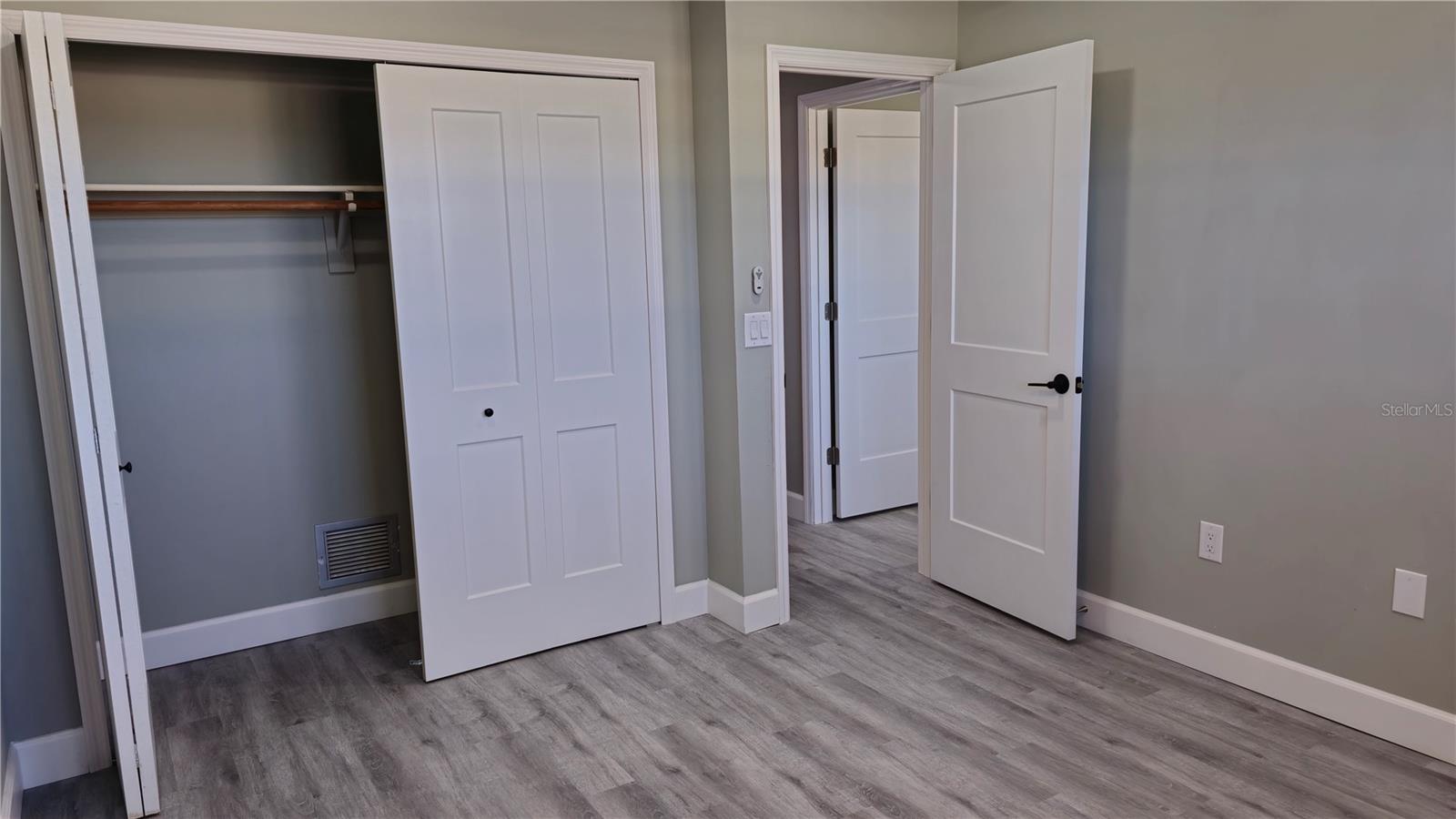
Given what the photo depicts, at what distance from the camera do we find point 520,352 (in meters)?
3.21

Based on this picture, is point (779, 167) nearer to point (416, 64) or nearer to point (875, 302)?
point (416, 64)

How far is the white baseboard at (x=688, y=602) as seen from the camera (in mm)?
3641

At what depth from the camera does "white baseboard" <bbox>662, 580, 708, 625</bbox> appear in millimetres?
3641

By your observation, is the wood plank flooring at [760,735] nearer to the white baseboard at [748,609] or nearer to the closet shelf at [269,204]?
the white baseboard at [748,609]


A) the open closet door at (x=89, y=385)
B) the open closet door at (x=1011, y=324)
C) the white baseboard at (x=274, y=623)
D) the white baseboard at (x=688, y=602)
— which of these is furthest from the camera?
the white baseboard at (x=688, y=602)

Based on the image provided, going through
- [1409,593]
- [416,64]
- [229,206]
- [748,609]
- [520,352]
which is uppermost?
[416,64]

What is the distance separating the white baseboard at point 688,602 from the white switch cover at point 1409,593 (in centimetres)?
219

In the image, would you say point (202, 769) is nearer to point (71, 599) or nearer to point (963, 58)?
point (71, 599)

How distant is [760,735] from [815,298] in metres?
2.39

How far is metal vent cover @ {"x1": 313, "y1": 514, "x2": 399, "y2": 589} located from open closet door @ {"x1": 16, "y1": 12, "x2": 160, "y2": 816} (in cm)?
115

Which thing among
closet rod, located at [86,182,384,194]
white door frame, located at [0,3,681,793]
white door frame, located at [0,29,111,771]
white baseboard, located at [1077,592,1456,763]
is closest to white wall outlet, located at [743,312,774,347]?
white door frame, located at [0,3,681,793]

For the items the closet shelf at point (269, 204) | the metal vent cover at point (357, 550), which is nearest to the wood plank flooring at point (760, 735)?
the metal vent cover at point (357, 550)

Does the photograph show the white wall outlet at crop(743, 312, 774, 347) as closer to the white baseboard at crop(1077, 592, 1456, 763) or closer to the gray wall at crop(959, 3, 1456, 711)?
the gray wall at crop(959, 3, 1456, 711)

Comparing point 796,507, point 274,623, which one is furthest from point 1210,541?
point 274,623
